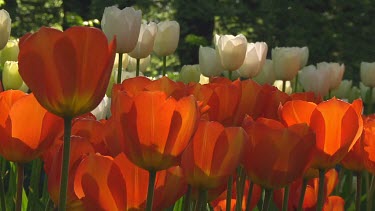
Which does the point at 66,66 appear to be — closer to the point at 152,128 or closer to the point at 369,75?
the point at 152,128

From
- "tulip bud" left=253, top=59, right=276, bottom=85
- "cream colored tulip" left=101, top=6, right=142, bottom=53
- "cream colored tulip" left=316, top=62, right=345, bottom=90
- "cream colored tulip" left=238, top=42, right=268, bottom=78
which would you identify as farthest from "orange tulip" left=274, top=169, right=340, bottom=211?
"tulip bud" left=253, top=59, right=276, bottom=85

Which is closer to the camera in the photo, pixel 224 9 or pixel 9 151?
pixel 9 151

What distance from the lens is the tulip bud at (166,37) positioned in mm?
3695

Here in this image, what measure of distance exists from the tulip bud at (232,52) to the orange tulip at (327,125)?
1702 millimetres

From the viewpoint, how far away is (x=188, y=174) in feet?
4.54

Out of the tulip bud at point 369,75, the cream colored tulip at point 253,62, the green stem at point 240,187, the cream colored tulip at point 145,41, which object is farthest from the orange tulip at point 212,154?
the tulip bud at point 369,75

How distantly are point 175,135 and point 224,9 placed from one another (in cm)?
1041

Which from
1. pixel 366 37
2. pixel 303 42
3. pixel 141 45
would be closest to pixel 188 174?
pixel 141 45

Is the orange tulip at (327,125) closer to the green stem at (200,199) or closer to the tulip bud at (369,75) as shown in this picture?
the green stem at (200,199)

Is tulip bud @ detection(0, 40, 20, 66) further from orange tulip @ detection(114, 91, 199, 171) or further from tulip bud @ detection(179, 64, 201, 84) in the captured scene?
orange tulip @ detection(114, 91, 199, 171)

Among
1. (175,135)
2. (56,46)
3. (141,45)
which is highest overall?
(56,46)

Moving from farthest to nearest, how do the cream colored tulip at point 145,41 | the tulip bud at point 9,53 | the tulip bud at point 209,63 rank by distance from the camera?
the tulip bud at point 209,63 < the tulip bud at point 9,53 < the cream colored tulip at point 145,41

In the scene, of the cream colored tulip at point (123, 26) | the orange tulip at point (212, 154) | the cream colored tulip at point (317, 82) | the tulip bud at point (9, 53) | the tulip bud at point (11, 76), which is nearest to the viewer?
the orange tulip at point (212, 154)

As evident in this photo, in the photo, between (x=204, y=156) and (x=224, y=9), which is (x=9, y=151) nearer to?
(x=204, y=156)
